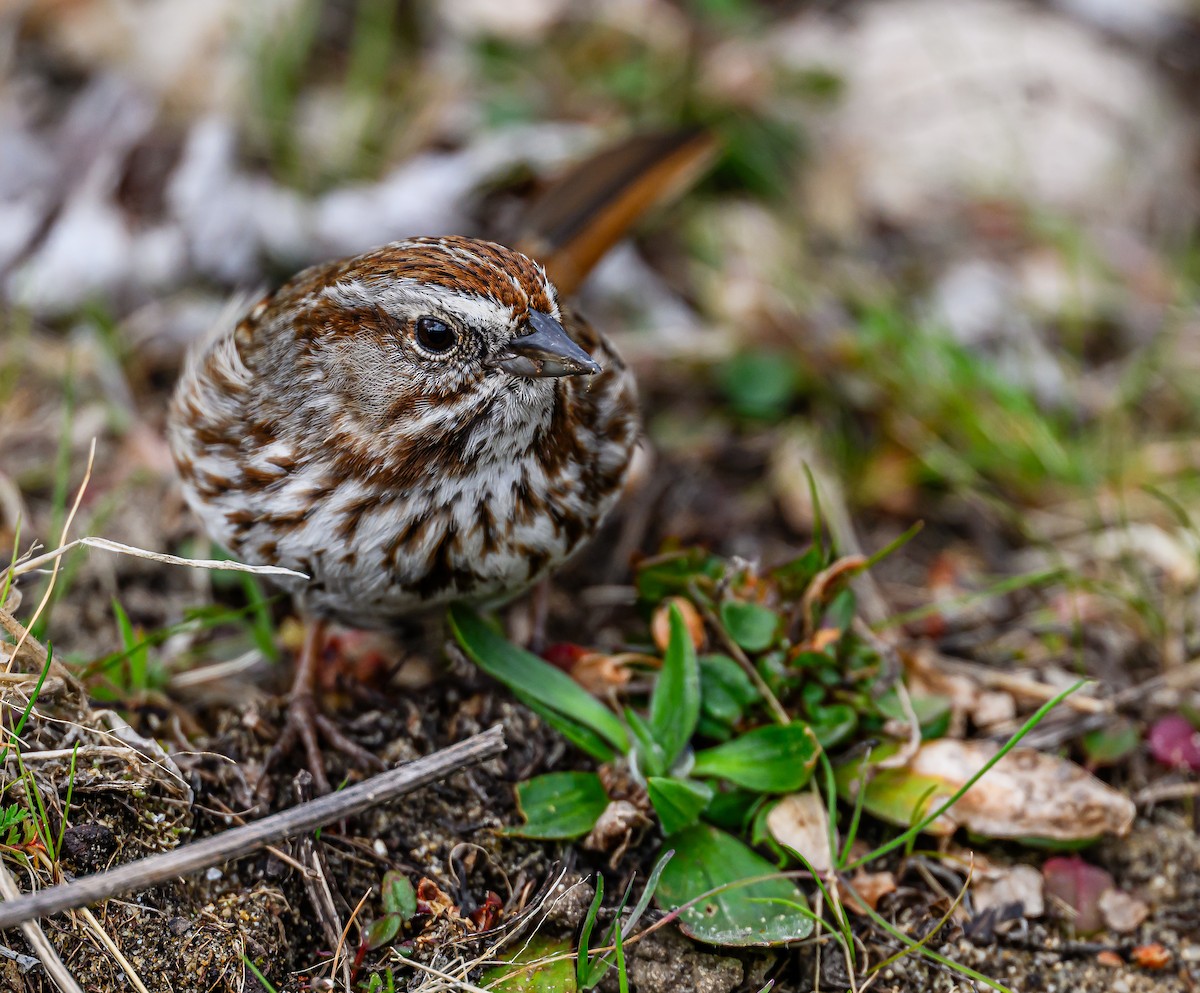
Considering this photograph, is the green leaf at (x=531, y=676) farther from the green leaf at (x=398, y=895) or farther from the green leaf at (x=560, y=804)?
the green leaf at (x=398, y=895)

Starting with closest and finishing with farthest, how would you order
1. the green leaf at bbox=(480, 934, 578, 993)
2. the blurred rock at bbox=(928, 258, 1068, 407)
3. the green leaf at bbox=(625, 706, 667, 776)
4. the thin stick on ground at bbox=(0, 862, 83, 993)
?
the thin stick on ground at bbox=(0, 862, 83, 993)
the green leaf at bbox=(480, 934, 578, 993)
the green leaf at bbox=(625, 706, 667, 776)
the blurred rock at bbox=(928, 258, 1068, 407)

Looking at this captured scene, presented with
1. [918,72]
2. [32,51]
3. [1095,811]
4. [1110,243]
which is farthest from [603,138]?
[1095,811]

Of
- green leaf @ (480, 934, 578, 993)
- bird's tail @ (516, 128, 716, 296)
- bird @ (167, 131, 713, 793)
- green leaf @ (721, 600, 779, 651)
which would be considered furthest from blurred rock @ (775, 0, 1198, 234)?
green leaf @ (480, 934, 578, 993)

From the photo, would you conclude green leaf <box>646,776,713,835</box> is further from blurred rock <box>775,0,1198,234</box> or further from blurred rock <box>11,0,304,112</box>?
blurred rock <box>11,0,304,112</box>

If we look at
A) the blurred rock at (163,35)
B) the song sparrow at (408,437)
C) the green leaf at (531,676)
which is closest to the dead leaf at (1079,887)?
the green leaf at (531,676)

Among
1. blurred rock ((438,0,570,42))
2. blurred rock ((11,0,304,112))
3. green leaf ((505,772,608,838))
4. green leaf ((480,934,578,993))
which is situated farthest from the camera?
blurred rock ((438,0,570,42))

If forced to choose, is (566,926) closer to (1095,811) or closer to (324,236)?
(1095,811)

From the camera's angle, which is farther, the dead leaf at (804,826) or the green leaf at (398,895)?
the dead leaf at (804,826)
